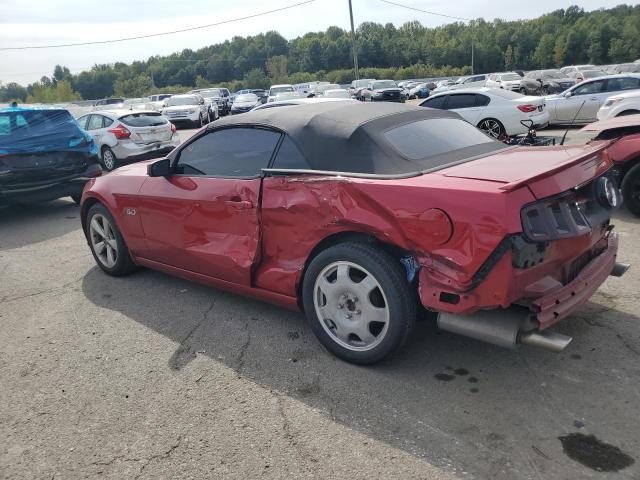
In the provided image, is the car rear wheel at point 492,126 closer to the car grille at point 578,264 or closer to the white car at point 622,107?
the white car at point 622,107

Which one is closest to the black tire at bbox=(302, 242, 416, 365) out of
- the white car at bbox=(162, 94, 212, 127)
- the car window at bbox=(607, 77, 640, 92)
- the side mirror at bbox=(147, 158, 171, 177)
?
the side mirror at bbox=(147, 158, 171, 177)

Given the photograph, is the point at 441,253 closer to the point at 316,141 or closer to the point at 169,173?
the point at 316,141

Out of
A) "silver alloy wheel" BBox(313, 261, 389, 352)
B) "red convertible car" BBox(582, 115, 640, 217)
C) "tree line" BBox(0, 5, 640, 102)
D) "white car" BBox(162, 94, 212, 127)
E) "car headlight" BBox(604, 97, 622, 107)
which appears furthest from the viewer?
"tree line" BBox(0, 5, 640, 102)

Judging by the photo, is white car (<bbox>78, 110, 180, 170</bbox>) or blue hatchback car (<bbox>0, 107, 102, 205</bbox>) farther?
white car (<bbox>78, 110, 180, 170</bbox>)

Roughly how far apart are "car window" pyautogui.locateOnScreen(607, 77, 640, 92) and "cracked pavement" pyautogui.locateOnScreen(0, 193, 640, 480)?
39.1 feet

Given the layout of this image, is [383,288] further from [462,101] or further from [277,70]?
[277,70]

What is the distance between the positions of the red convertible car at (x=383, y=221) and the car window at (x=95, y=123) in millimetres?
10470

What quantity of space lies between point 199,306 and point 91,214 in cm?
172

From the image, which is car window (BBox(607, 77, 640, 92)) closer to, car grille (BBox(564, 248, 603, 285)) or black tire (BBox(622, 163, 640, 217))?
black tire (BBox(622, 163, 640, 217))

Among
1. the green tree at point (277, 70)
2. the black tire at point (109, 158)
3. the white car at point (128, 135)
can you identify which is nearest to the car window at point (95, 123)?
the white car at point (128, 135)

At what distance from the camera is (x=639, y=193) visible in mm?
5805

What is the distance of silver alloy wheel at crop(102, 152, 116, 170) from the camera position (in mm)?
13406

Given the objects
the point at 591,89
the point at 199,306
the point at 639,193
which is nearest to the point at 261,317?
the point at 199,306

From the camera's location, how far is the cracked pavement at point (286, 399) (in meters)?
2.49
